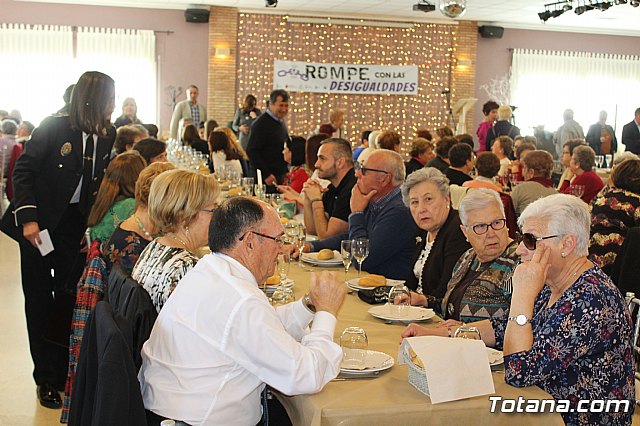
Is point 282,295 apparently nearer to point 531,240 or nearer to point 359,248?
point 359,248

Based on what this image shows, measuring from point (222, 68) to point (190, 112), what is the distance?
1.76 m

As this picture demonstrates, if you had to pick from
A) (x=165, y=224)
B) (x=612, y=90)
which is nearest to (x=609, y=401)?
(x=165, y=224)

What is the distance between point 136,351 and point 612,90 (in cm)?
1747

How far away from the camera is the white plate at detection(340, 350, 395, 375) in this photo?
2.27 metres

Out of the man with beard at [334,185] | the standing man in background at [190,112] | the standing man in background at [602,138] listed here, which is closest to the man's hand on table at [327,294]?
the man with beard at [334,185]

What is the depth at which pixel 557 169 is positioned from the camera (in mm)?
11352

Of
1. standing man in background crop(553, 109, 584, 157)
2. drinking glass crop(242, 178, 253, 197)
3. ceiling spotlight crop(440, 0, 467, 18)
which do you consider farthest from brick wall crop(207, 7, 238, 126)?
drinking glass crop(242, 178, 253, 197)

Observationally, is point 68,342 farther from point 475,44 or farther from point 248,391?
point 475,44

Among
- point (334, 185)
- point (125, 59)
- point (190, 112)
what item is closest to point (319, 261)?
point (334, 185)

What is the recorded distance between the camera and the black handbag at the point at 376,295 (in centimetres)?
327

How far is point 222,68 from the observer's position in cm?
1581

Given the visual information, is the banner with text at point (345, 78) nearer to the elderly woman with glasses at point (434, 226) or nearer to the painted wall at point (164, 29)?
Result: the painted wall at point (164, 29)

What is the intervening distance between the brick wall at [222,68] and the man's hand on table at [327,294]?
13753mm

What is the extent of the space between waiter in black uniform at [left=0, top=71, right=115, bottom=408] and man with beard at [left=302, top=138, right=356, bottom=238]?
151cm
